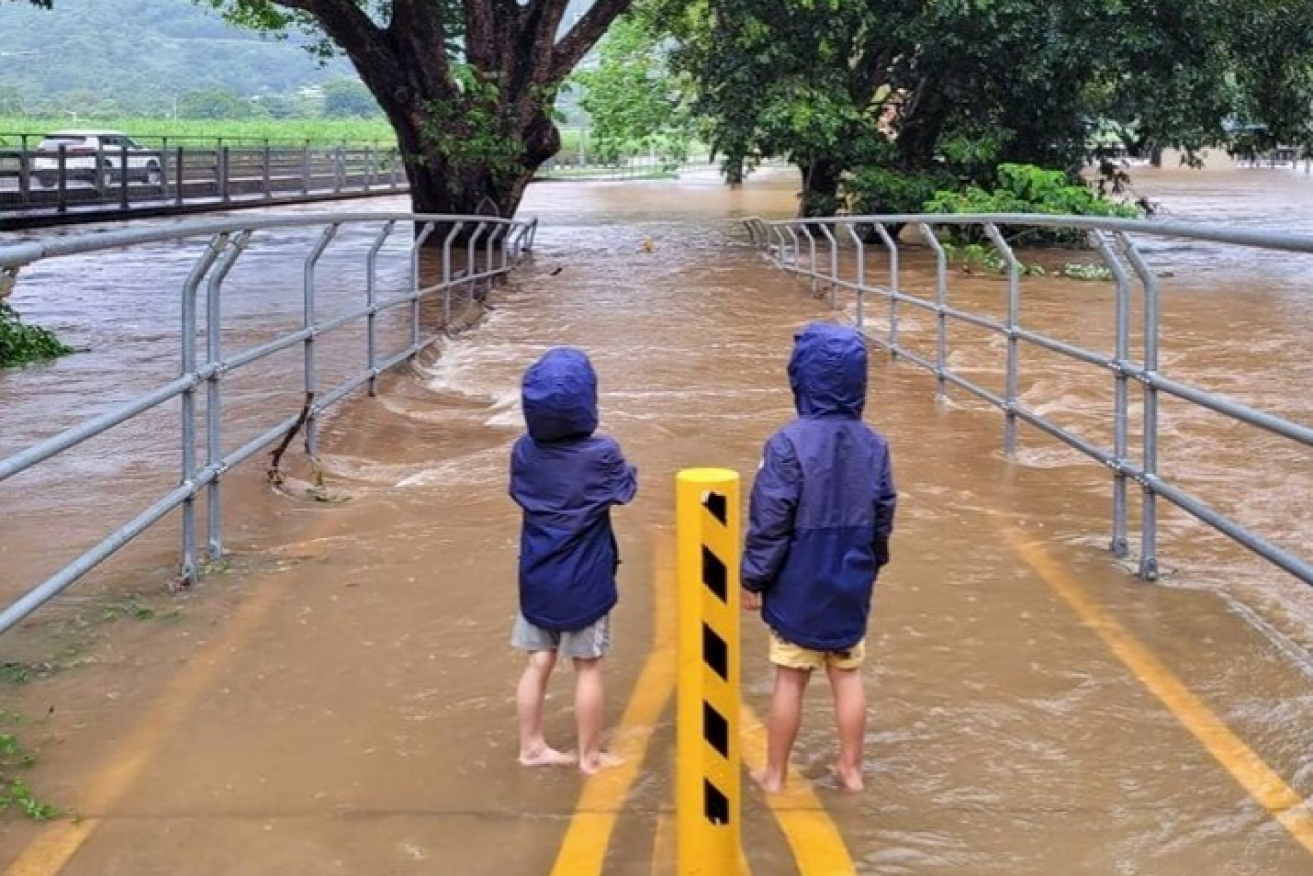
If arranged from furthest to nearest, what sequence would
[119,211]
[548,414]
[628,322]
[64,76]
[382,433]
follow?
[64,76]
[119,211]
[628,322]
[382,433]
[548,414]

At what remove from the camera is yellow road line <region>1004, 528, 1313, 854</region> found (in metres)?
4.07

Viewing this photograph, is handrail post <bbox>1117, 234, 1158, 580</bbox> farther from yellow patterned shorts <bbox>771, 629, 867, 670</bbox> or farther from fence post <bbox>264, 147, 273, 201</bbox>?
fence post <bbox>264, 147, 273, 201</bbox>

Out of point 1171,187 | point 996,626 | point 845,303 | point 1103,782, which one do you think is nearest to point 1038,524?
point 996,626

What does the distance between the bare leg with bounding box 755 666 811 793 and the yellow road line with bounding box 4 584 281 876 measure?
1680 mm

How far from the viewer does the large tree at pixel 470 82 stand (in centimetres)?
2369

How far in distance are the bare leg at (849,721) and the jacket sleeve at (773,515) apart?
33 cm

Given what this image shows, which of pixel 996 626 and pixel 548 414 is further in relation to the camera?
pixel 996 626

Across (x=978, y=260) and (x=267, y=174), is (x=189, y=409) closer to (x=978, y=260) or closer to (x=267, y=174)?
(x=978, y=260)

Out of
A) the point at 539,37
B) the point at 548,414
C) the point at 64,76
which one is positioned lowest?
the point at 548,414

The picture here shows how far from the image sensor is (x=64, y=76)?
608 feet

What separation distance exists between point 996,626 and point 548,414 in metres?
2.22

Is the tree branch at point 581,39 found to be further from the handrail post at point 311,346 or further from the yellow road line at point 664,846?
the yellow road line at point 664,846

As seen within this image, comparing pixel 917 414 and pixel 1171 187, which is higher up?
pixel 1171 187

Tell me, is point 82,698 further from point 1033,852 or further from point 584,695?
point 1033,852
